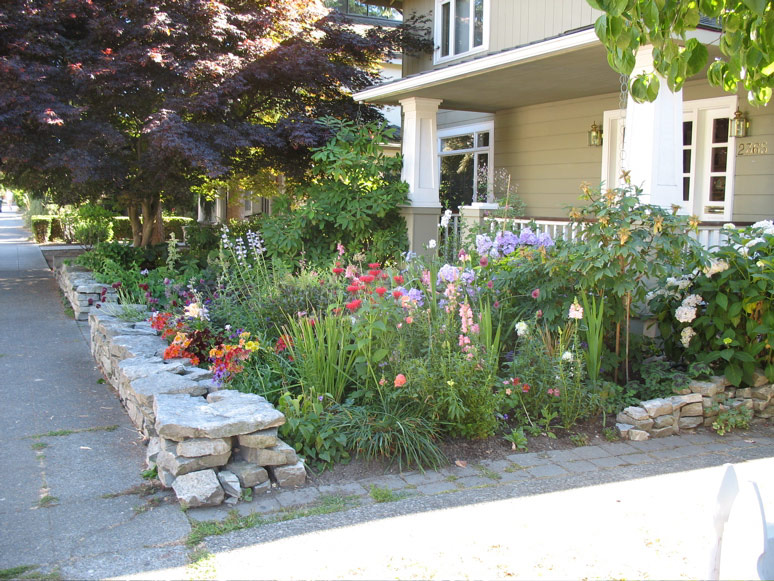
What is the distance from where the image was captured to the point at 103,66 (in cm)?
854

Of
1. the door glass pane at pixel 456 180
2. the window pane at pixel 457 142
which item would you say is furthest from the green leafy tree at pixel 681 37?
the window pane at pixel 457 142

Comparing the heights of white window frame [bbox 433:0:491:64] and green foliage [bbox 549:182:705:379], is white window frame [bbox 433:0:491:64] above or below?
above

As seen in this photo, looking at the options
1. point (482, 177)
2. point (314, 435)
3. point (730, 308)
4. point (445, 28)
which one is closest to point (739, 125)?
point (730, 308)

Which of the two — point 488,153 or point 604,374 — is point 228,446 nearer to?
point 604,374

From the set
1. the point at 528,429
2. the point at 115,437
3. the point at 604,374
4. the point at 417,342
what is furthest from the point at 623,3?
the point at 115,437

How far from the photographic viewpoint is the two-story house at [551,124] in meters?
6.45

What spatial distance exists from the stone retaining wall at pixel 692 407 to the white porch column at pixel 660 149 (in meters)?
1.79

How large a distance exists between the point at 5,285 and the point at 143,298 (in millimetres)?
4852

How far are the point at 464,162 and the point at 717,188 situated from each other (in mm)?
5080

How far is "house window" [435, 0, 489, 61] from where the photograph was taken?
10.6 meters

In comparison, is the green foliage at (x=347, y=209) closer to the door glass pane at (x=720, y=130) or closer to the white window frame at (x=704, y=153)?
the white window frame at (x=704, y=153)

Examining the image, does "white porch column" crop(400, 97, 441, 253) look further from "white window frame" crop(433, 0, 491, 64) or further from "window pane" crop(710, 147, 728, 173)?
"window pane" crop(710, 147, 728, 173)

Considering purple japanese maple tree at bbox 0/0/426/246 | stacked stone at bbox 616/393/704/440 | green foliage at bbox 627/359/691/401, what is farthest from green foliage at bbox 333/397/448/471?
purple japanese maple tree at bbox 0/0/426/246

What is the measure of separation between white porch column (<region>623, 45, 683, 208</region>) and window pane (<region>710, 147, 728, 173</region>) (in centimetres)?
241
